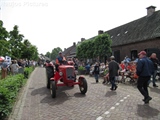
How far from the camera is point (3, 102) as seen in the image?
521cm

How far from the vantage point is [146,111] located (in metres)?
5.68

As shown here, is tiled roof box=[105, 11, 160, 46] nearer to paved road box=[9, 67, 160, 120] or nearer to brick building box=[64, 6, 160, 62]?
brick building box=[64, 6, 160, 62]

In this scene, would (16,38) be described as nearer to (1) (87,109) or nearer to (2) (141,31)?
(2) (141,31)

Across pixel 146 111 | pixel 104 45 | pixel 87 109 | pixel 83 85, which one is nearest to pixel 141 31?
pixel 104 45

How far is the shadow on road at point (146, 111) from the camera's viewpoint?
5305 millimetres

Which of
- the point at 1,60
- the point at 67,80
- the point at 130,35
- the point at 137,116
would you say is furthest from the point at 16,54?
the point at 137,116

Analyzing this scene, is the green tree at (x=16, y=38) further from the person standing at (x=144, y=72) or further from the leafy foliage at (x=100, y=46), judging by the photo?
the person standing at (x=144, y=72)

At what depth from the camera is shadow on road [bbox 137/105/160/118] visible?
17.4 feet

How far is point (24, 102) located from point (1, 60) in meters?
8.34

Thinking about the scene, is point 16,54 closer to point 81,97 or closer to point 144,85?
point 81,97

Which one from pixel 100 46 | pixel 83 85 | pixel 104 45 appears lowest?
pixel 83 85

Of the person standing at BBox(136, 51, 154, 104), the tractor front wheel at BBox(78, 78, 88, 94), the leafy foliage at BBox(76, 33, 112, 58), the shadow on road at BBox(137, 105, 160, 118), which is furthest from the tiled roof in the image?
the shadow on road at BBox(137, 105, 160, 118)

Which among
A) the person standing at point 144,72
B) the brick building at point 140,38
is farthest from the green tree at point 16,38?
the person standing at point 144,72

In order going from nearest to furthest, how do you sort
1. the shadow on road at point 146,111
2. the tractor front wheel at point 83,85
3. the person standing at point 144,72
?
the shadow on road at point 146,111 < the person standing at point 144,72 < the tractor front wheel at point 83,85
